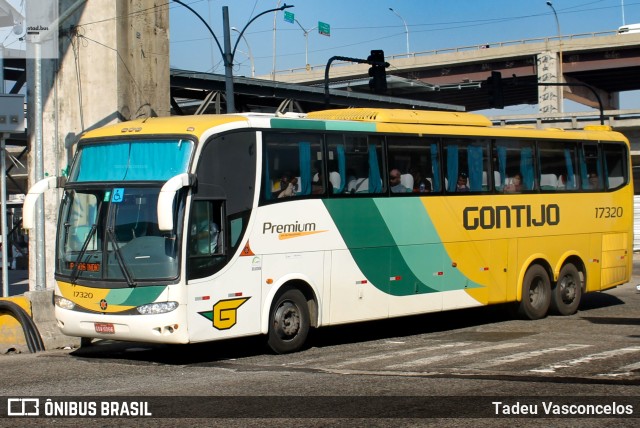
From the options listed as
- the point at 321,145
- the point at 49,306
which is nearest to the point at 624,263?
the point at 321,145

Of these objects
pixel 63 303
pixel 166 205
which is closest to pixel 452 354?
pixel 166 205

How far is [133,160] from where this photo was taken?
45.1ft

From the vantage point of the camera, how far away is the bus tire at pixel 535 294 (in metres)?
19.4

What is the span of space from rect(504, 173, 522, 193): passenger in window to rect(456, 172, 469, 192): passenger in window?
48.0 inches

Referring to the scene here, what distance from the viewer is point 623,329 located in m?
17.2

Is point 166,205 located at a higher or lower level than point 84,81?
lower

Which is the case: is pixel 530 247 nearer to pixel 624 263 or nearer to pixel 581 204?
pixel 581 204

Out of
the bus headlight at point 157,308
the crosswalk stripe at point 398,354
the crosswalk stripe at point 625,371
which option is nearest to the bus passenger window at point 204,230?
the bus headlight at point 157,308

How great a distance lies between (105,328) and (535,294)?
9555mm

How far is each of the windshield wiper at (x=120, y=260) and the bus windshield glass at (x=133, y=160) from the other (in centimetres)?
81

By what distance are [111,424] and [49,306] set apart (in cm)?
788

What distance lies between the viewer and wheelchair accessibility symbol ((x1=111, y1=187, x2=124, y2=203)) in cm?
1347

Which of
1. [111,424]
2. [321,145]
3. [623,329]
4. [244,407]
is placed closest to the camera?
[111,424]

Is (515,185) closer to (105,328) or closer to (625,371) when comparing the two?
(625,371)
